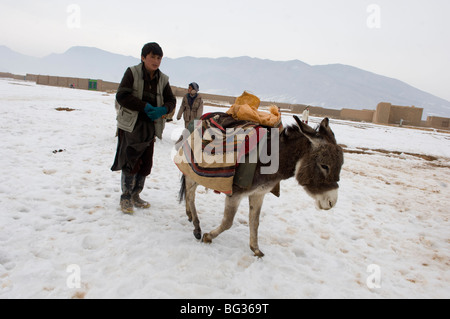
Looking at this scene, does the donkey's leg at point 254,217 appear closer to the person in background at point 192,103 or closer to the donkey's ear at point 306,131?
Result: the donkey's ear at point 306,131

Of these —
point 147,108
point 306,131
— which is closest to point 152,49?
point 147,108

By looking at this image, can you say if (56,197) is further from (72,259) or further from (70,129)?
(70,129)

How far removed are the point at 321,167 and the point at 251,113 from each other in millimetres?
1061

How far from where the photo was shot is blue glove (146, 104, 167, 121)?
11.5 feet

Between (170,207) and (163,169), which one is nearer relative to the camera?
(170,207)

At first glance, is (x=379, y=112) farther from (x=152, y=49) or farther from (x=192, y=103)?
(x=152, y=49)

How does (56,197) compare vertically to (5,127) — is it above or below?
below

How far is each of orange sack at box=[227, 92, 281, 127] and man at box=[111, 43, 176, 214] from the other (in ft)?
3.74

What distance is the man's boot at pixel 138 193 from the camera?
4070 mm

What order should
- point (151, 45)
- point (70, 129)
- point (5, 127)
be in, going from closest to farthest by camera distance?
1. point (151, 45)
2. point (5, 127)
3. point (70, 129)

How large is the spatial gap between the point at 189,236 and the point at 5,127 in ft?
27.2
